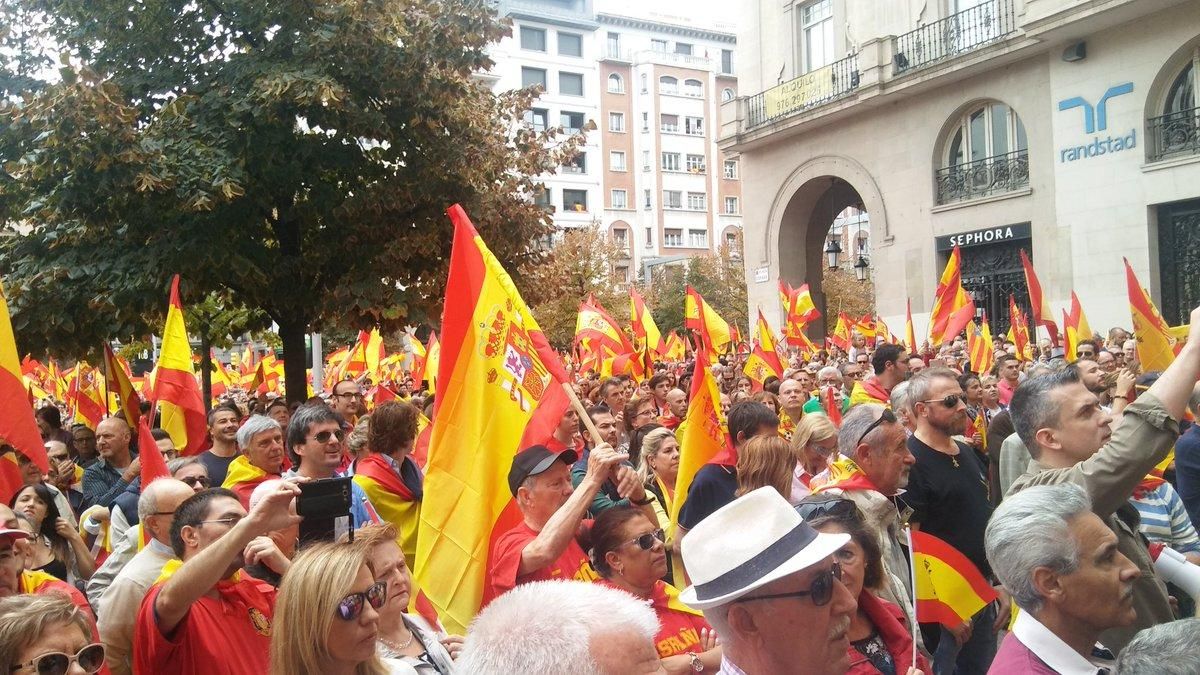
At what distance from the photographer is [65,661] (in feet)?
9.54

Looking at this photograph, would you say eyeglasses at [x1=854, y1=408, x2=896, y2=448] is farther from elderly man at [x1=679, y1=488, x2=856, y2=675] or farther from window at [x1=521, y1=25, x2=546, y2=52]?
window at [x1=521, y1=25, x2=546, y2=52]

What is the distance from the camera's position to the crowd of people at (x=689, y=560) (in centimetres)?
257

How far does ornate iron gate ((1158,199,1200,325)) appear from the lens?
18750 millimetres

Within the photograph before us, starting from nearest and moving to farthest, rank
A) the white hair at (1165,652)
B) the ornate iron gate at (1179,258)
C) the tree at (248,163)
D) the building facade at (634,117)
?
1. the white hair at (1165,652)
2. the tree at (248,163)
3. the ornate iron gate at (1179,258)
4. the building facade at (634,117)

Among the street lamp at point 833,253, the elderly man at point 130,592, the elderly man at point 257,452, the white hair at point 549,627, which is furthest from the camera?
the street lamp at point 833,253

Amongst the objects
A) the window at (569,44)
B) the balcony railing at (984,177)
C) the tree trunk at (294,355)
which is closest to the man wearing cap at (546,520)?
the tree trunk at (294,355)

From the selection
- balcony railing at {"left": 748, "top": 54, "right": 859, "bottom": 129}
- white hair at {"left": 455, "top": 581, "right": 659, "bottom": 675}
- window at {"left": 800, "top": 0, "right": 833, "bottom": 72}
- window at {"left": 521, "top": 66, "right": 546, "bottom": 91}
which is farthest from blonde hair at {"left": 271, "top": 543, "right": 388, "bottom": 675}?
window at {"left": 521, "top": 66, "right": 546, "bottom": 91}

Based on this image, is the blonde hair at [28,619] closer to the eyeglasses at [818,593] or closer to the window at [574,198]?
the eyeglasses at [818,593]

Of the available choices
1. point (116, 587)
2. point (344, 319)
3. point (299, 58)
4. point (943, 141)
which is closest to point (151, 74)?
point (299, 58)

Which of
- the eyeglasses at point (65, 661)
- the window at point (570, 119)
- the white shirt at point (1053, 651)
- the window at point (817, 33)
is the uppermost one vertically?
→ the window at point (570, 119)

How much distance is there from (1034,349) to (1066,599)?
15.4 m

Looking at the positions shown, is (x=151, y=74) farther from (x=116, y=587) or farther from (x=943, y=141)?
(x=943, y=141)

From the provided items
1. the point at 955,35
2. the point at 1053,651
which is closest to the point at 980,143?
the point at 955,35

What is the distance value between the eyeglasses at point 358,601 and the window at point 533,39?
63.1m
